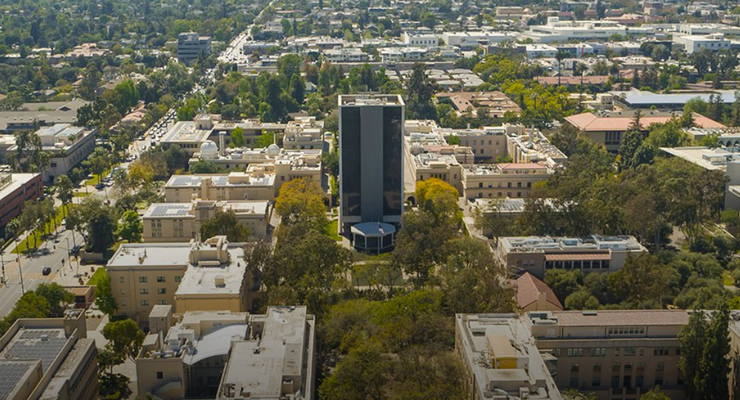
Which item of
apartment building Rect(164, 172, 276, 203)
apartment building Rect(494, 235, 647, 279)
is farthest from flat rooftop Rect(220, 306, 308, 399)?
apartment building Rect(164, 172, 276, 203)

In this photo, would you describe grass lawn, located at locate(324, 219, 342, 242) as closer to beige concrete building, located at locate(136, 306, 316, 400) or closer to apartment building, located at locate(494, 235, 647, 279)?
apartment building, located at locate(494, 235, 647, 279)

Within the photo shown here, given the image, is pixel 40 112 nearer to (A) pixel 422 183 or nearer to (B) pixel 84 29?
(A) pixel 422 183

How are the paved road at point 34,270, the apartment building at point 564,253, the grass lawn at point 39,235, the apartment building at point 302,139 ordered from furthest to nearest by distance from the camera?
1. the apartment building at point 302,139
2. the grass lawn at point 39,235
3. the paved road at point 34,270
4. the apartment building at point 564,253

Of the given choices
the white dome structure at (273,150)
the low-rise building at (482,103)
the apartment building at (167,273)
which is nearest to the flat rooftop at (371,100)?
the white dome structure at (273,150)

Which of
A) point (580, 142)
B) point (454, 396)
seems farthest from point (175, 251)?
point (580, 142)

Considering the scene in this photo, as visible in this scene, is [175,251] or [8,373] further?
[175,251]

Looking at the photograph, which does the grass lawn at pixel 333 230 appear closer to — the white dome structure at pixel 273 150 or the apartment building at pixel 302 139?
the white dome structure at pixel 273 150
